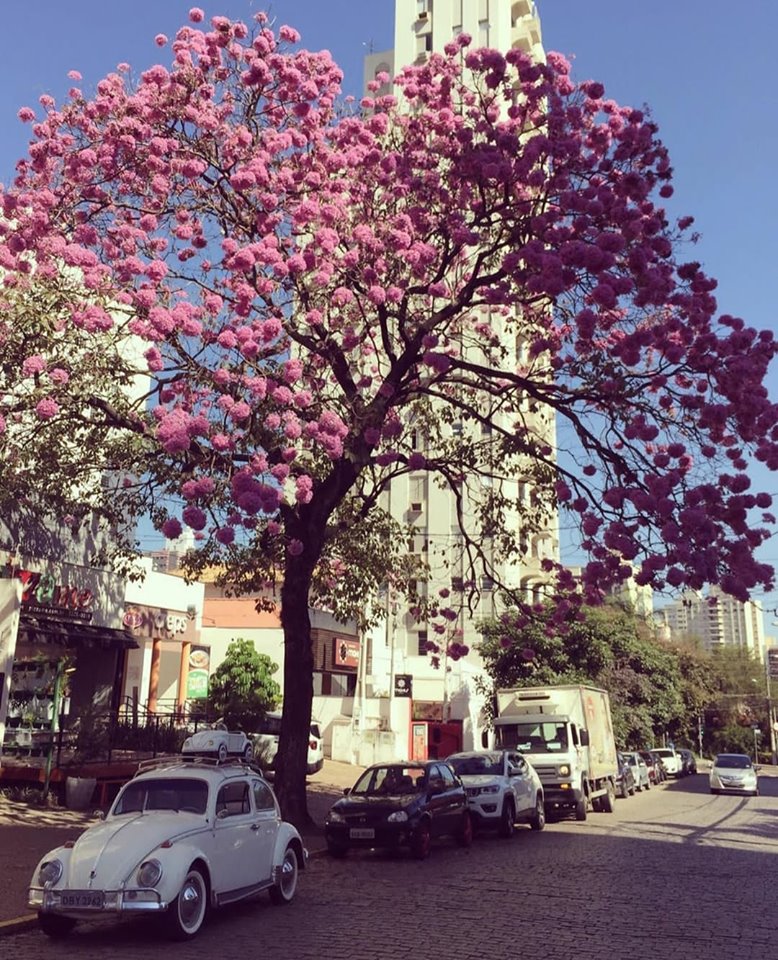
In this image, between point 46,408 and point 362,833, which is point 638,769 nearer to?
point 362,833

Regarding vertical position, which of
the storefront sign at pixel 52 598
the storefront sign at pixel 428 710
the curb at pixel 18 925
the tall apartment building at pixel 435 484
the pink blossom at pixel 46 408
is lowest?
the curb at pixel 18 925

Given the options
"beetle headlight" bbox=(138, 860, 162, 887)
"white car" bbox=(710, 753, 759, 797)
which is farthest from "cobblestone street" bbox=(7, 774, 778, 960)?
"white car" bbox=(710, 753, 759, 797)

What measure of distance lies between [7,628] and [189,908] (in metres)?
10.2

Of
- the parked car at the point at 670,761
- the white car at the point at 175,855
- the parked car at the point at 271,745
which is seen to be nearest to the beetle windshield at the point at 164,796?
the white car at the point at 175,855

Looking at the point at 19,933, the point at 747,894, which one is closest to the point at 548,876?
the point at 747,894

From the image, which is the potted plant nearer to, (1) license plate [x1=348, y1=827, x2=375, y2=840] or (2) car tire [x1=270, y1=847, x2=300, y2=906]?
(1) license plate [x1=348, y1=827, x2=375, y2=840]

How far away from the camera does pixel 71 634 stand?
20453 mm

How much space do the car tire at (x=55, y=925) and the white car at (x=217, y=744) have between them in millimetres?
11854

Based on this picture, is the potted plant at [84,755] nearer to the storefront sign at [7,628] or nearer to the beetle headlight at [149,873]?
the storefront sign at [7,628]

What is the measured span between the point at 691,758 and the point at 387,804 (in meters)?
45.7

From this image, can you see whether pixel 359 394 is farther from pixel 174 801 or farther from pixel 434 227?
pixel 174 801

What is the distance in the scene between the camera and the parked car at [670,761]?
4703 centimetres

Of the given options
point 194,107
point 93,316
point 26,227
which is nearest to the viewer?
point 93,316

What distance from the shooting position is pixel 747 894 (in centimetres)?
1109
